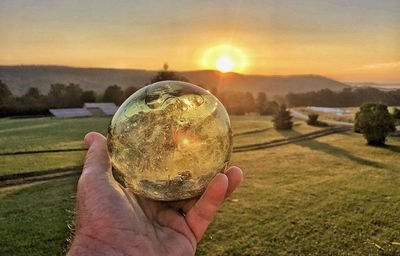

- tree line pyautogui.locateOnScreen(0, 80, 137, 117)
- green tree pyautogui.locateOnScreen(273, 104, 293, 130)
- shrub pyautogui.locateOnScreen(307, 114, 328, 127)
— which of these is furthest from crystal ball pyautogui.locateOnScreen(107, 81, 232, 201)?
tree line pyautogui.locateOnScreen(0, 80, 137, 117)

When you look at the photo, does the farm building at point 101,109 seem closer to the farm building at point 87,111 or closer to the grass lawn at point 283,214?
the farm building at point 87,111

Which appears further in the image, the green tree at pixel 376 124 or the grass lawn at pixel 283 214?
the green tree at pixel 376 124

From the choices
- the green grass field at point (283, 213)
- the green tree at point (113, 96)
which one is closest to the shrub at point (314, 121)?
the green grass field at point (283, 213)

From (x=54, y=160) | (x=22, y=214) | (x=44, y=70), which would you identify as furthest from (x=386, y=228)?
(x=44, y=70)

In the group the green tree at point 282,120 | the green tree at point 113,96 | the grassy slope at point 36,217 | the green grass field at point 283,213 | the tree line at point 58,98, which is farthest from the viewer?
the green tree at point 113,96

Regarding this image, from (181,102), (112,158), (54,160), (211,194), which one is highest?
(181,102)

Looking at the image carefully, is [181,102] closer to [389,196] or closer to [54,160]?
[389,196]

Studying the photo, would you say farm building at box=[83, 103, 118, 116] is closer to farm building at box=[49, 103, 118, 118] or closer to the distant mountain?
farm building at box=[49, 103, 118, 118]
